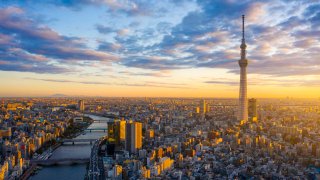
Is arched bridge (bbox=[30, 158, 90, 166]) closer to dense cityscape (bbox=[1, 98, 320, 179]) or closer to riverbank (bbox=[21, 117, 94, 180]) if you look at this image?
dense cityscape (bbox=[1, 98, 320, 179])

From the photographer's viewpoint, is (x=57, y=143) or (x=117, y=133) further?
(x=57, y=143)

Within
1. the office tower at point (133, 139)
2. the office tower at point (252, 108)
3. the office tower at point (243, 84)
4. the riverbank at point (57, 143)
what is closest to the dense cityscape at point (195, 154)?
the office tower at point (133, 139)

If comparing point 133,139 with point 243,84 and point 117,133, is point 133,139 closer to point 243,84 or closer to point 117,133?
point 117,133

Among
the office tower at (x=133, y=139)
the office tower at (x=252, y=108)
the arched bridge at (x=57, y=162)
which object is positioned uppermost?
the office tower at (x=252, y=108)

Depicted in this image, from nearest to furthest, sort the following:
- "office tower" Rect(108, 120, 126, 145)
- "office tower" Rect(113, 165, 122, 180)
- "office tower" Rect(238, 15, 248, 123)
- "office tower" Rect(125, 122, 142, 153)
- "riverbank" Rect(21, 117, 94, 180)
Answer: "office tower" Rect(113, 165, 122, 180) → "riverbank" Rect(21, 117, 94, 180) → "office tower" Rect(125, 122, 142, 153) → "office tower" Rect(108, 120, 126, 145) → "office tower" Rect(238, 15, 248, 123)

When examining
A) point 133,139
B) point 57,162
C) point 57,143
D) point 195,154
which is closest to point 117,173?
point 57,162

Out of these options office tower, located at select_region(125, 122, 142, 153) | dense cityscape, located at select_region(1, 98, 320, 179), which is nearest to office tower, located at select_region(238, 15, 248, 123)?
dense cityscape, located at select_region(1, 98, 320, 179)

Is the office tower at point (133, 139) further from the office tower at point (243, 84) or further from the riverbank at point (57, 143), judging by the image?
the office tower at point (243, 84)

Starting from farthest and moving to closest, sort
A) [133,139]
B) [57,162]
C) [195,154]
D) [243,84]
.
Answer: [243,84], [133,139], [195,154], [57,162]

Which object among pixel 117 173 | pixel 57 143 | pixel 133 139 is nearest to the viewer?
pixel 117 173

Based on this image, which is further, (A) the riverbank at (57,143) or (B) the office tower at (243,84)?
(B) the office tower at (243,84)

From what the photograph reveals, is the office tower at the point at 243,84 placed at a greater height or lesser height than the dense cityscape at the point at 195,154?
greater

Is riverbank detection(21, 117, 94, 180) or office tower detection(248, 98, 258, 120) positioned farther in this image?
office tower detection(248, 98, 258, 120)
